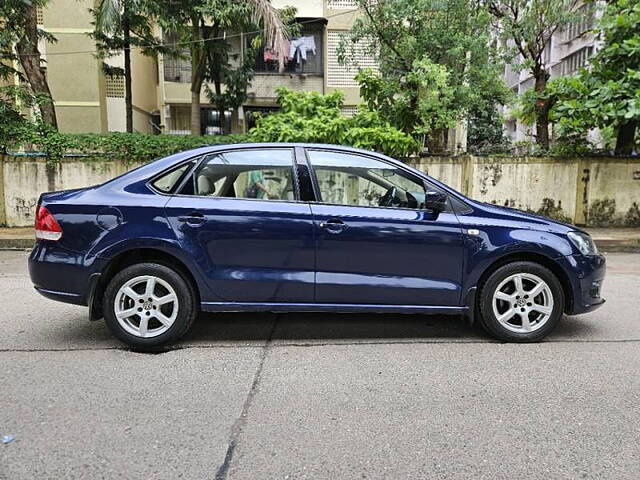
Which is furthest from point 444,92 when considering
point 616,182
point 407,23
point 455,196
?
point 455,196

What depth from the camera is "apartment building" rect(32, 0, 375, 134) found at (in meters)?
18.5

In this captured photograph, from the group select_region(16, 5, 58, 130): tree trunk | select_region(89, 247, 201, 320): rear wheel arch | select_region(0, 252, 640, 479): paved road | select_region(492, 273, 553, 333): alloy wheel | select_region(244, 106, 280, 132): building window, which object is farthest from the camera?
select_region(244, 106, 280, 132): building window

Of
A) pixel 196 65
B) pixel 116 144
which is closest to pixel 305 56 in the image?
pixel 196 65

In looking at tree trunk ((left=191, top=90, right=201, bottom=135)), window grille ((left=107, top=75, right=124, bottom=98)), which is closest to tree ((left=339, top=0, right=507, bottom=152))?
tree trunk ((left=191, top=90, right=201, bottom=135))

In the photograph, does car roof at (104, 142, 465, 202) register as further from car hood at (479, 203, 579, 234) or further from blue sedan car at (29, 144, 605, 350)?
car hood at (479, 203, 579, 234)

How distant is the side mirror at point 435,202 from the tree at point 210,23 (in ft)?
27.0

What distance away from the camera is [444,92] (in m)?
11.0

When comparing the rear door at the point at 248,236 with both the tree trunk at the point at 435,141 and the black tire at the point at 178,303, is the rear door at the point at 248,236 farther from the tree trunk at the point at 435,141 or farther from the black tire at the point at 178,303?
the tree trunk at the point at 435,141

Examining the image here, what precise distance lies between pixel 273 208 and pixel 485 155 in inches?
361

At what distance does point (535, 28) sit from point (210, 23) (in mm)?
8169

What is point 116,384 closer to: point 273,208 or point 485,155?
point 273,208

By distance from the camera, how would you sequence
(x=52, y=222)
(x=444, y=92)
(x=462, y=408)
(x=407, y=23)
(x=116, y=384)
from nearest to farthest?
1. (x=462, y=408)
2. (x=116, y=384)
3. (x=52, y=222)
4. (x=444, y=92)
5. (x=407, y=23)

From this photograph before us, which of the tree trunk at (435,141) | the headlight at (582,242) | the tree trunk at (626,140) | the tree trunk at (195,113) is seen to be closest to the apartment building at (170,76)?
the tree trunk at (195,113)

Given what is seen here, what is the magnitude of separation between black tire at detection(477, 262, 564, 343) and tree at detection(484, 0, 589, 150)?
8.90 m
